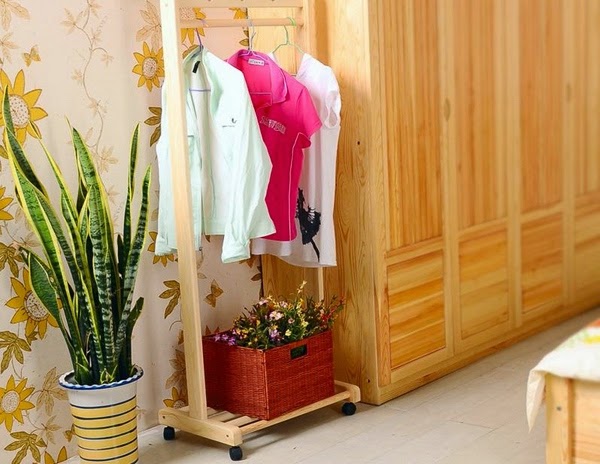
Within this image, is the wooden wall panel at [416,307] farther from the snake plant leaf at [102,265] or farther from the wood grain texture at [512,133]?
the snake plant leaf at [102,265]

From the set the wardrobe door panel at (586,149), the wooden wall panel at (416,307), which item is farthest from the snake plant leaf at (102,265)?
the wardrobe door panel at (586,149)

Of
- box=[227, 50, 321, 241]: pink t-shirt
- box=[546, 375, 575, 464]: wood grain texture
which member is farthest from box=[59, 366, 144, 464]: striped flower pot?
box=[546, 375, 575, 464]: wood grain texture

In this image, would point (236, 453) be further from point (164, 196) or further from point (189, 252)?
point (164, 196)

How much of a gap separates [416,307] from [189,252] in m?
1.04

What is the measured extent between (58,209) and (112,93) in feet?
1.49

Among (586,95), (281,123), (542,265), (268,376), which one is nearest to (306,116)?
(281,123)

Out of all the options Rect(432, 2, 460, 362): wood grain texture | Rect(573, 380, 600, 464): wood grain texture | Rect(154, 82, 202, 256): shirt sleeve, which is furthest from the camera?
Rect(432, 2, 460, 362): wood grain texture

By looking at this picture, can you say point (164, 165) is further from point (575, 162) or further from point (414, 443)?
point (575, 162)

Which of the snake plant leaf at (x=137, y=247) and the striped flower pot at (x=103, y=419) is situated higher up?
the snake plant leaf at (x=137, y=247)

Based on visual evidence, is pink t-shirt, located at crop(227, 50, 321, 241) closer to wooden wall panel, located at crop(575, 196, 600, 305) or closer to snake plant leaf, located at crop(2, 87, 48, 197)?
snake plant leaf, located at crop(2, 87, 48, 197)

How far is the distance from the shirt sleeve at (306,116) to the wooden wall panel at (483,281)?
1.00 m

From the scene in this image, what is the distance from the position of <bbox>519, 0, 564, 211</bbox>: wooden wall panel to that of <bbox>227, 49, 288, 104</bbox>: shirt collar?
56.8 inches

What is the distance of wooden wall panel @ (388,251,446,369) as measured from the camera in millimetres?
3689

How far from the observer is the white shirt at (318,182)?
11.3ft
